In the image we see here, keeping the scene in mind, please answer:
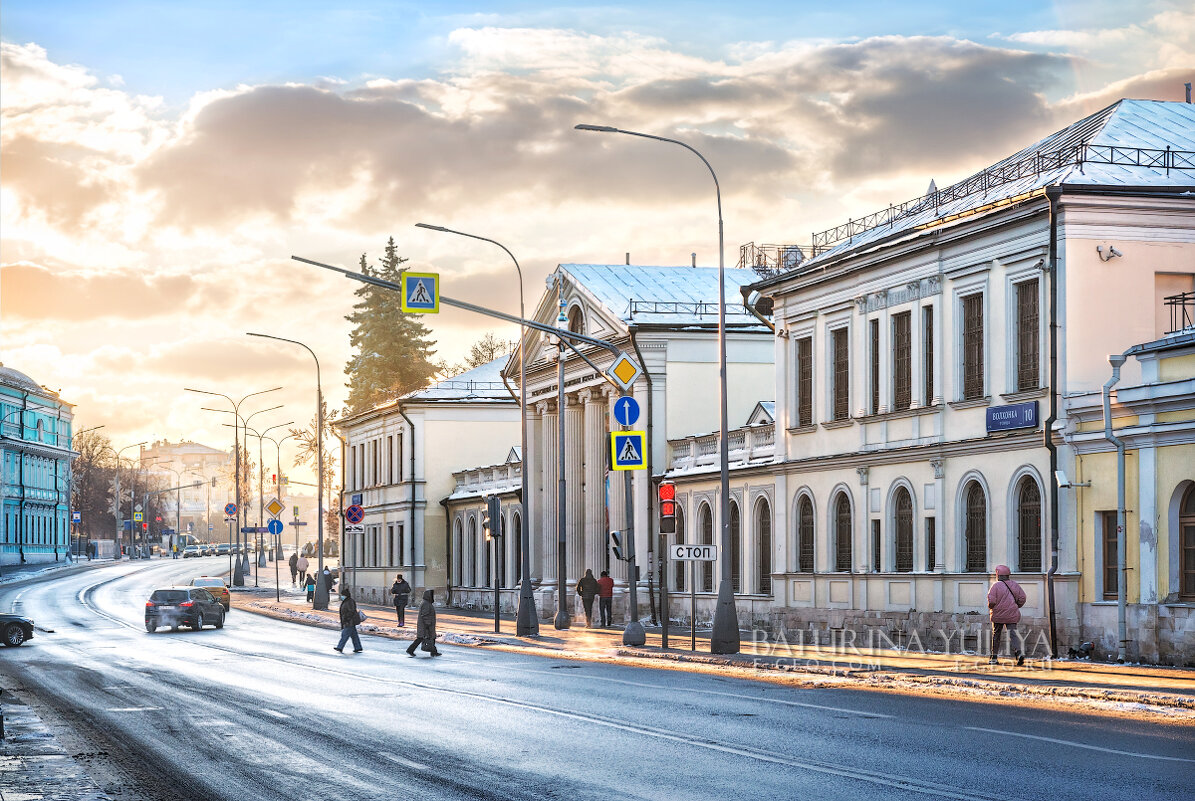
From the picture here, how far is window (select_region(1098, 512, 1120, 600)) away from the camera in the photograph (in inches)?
1107

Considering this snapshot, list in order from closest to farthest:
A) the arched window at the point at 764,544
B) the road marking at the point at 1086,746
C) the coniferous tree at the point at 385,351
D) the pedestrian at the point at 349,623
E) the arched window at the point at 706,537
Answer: the road marking at the point at 1086,746 → the pedestrian at the point at 349,623 → the arched window at the point at 764,544 → the arched window at the point at 706,537 → the coniferous tree at the point at 385,351

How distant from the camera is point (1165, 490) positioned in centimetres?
2652

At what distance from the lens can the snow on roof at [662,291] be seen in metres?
50.4

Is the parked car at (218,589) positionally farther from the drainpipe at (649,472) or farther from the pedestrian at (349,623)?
the pedestrian at (349,623)

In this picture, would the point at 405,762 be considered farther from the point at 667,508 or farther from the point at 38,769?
the point at 667,508

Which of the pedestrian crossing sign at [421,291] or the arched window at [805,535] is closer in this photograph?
the pedestrian crossing sign at [421,291]

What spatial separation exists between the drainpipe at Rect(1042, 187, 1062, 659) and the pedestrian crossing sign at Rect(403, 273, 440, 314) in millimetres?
11096

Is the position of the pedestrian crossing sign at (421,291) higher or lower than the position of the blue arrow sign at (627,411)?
higher

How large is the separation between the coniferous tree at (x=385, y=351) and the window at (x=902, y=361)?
82905 millimetres

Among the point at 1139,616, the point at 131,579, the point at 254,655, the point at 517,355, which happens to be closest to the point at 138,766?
the point at 1139,616

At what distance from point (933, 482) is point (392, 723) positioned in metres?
17.5

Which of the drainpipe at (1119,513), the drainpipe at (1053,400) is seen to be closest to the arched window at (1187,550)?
the drainpipe at (1119,513)

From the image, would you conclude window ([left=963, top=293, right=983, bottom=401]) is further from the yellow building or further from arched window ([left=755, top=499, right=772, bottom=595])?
arched window ([left=755, top=499, right=772, bottom=595])

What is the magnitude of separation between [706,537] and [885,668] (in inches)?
738
